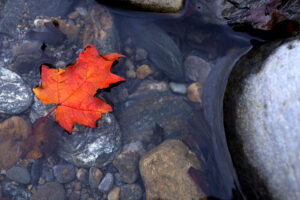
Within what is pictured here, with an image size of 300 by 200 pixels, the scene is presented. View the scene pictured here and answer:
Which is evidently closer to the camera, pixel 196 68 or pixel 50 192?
pixel 50 192

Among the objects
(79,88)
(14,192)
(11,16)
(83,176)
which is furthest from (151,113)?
(11,16)

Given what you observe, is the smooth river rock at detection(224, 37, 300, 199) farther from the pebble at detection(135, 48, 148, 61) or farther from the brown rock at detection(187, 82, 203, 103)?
the pebble at detection(135, 48, 148, 61)

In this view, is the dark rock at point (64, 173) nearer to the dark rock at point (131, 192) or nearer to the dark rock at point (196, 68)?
the dark rock at point (131, 192)

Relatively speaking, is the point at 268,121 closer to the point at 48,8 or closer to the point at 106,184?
the point at 106,184

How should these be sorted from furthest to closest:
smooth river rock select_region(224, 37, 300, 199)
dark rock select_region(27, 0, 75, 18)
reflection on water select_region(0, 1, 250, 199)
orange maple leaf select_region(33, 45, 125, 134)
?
dark rock select_region(27, 0, 75, 18) → reflection on water select_region(0, 1, 250, 199) → orange maple leaf select_region(33, 45, 125, 134) → smooth river rock select_region(224, 37, 300, 199)

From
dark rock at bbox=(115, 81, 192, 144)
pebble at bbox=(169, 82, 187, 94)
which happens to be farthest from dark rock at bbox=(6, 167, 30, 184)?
pebble at bbox=(169, 82, 187, 94)
